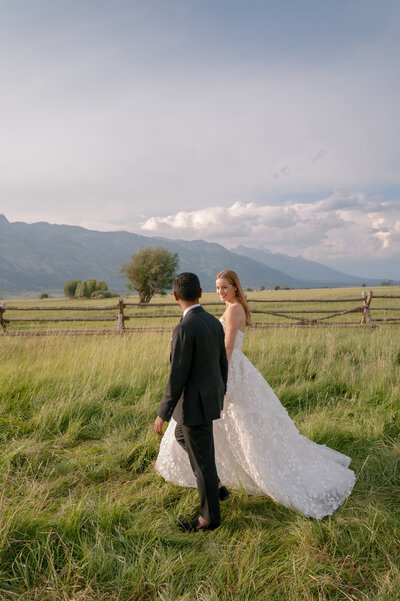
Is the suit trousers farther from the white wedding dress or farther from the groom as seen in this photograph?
the white wedding dress

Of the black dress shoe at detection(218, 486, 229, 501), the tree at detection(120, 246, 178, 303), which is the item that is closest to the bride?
the black dress shoe at detection(218, 486, 229, 501)

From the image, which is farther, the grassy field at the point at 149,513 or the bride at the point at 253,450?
the bride at the point at 253,450

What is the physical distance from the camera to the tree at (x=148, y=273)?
4416 cm

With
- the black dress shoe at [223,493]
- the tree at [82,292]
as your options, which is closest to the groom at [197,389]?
the black dress shoe at [223,493]

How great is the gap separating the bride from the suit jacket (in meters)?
0.55

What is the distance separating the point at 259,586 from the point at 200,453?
31.7 inches

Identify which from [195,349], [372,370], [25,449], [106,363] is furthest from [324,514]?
[106,363]

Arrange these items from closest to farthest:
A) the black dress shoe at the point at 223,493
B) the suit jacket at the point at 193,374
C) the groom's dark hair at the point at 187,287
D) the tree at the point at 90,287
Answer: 1. the suit jacket at the point at 193,374
2. the groom's dark hair at the point at 187,287
3. the black dress shoe at the point at 223,493
4. the tree at the point at 90,287

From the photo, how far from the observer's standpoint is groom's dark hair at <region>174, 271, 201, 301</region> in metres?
2.45

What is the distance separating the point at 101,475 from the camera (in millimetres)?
3232

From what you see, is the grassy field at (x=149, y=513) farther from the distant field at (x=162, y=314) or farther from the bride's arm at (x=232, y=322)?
the distant field at (x=162, y=314)

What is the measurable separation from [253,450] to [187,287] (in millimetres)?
1474

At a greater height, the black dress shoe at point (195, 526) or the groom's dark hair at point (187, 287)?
the groom's dark hair at point (187, 287)

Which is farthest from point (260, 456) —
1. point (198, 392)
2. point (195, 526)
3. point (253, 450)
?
point (198, 392)
